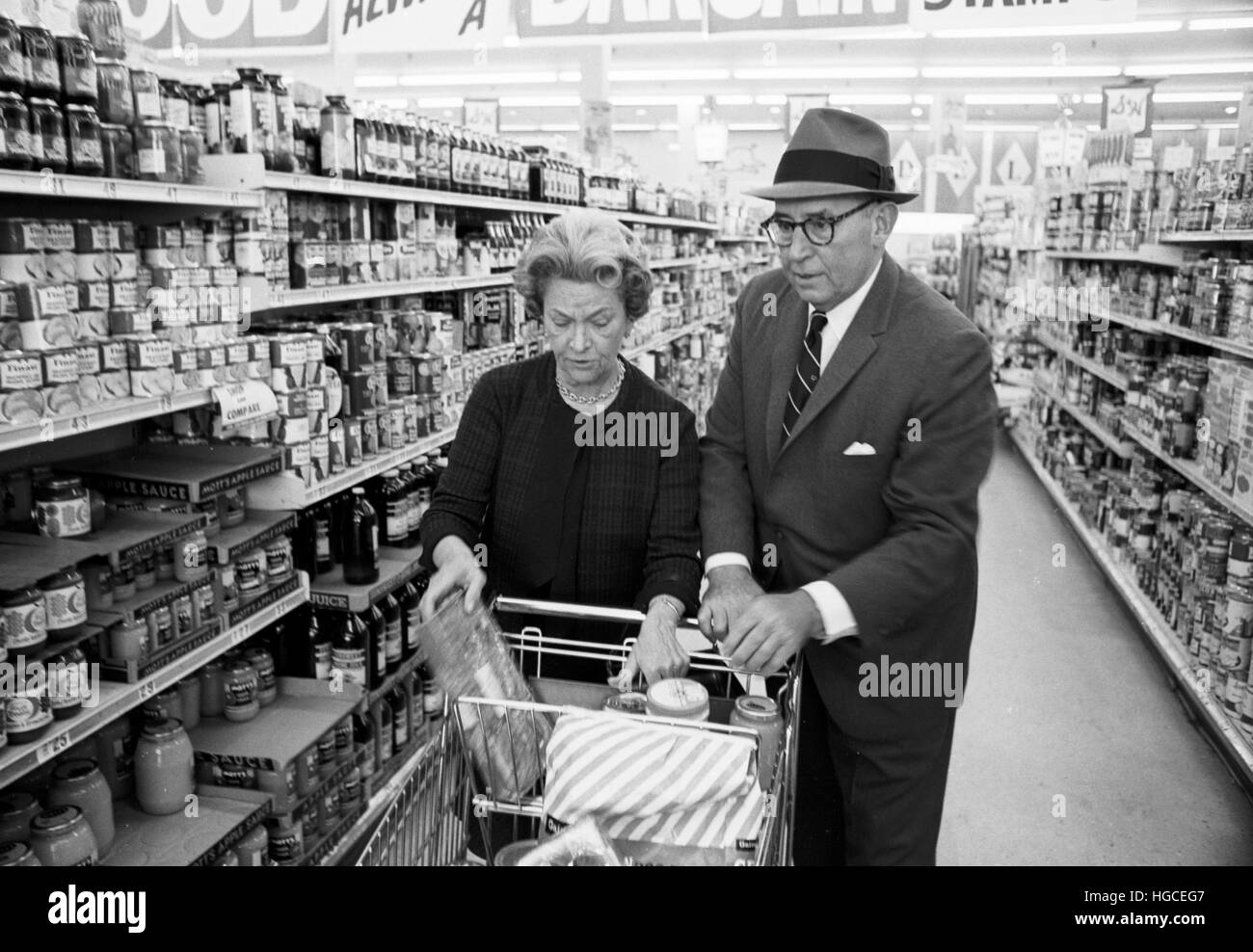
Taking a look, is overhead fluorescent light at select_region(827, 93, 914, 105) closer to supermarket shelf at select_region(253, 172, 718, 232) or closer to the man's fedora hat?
supermarket shelf at select_region(253, 172, 718, 232)

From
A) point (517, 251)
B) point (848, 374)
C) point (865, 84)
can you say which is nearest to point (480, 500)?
point (848, 374)

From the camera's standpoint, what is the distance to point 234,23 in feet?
18.6

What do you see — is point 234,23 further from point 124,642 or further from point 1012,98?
point 1012,98

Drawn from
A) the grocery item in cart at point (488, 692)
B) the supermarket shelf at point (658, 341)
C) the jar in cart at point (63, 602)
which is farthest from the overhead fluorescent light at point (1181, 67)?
the jar in cart at point (63, 602)

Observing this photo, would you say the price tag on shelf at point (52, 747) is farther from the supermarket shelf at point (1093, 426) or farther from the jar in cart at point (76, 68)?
the supermarket shelf at point (1093, 426)

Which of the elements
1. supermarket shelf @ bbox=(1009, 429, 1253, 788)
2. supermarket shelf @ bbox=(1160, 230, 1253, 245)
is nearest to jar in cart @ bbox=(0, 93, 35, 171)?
supermarket shelf @ bbox=(1009, 429, 1253, 788)

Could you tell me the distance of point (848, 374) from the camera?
6.00ft

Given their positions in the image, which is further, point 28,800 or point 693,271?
point 693,271

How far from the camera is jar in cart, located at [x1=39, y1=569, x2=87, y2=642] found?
2260 mm

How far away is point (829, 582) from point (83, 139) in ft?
6.21

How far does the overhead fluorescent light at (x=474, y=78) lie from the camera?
51.0ft

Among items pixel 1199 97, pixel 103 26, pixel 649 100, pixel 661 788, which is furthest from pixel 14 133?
pixel 1199 97
